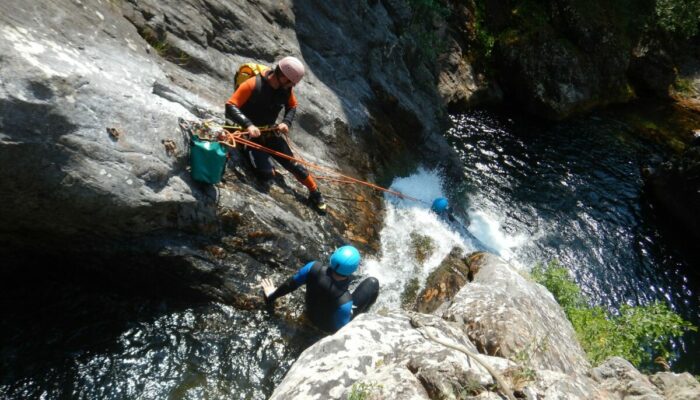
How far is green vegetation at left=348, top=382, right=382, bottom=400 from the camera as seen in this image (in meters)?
3.49

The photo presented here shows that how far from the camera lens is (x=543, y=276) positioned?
30.6ft

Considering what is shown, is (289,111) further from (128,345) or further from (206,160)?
(128,345)

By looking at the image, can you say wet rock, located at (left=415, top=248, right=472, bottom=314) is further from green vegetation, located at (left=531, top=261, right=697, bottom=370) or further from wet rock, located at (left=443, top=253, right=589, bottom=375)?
green vegetation, located at (left=531, top=261, right=697, bottom=370)

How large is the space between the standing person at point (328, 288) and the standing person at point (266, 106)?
2.15 metres

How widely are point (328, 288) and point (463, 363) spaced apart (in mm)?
2678

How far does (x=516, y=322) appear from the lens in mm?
5531

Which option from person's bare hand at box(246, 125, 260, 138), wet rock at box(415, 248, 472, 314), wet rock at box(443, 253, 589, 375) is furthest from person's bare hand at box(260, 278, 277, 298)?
wet rock at box(415, 248, 472, 314)

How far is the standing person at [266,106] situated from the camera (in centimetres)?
689

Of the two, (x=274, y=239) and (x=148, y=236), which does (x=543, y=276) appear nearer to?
(x=274, y=239)

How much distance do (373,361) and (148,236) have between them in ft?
11.6

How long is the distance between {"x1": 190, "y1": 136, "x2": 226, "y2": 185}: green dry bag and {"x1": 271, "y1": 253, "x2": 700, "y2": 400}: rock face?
2.92 metres

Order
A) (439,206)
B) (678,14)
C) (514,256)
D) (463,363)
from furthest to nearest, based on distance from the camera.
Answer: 1. (678,14)
2. (514,256)
3. (439,206)
4. (463,363)

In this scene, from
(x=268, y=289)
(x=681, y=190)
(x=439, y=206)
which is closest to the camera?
(x=268, y=289)

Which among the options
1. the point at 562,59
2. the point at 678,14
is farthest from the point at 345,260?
the point at 678,14
